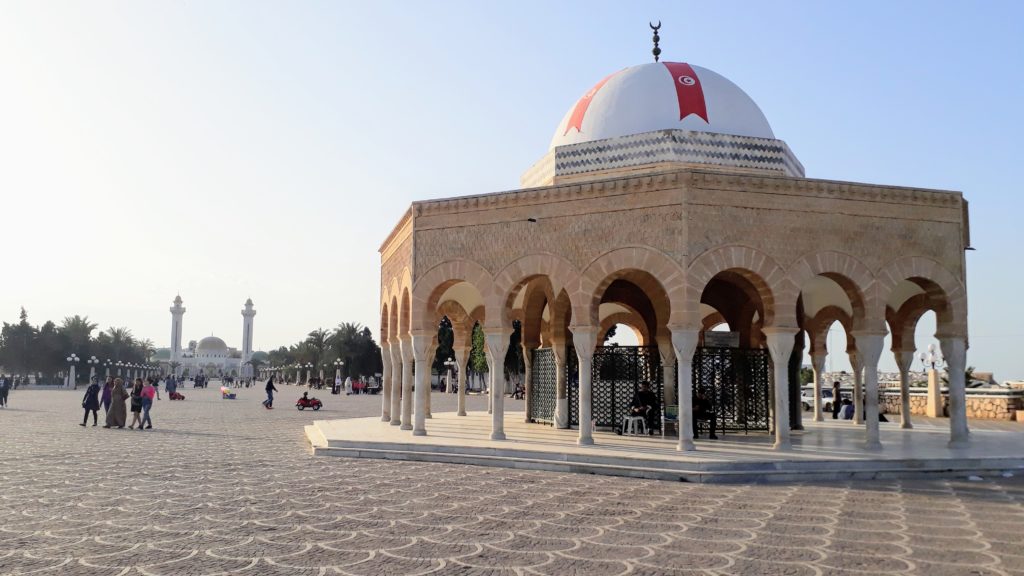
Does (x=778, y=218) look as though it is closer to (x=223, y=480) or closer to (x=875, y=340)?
(x=875, y=340)

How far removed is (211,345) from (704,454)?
460 feet

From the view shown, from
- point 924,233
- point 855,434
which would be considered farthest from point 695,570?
point 855,434

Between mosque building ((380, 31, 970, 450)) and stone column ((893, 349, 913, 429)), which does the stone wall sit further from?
mosque building ((380, 31, 970, 450))

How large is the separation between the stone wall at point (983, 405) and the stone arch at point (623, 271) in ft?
43.7

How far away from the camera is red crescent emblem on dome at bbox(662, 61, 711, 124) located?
13.3 metres

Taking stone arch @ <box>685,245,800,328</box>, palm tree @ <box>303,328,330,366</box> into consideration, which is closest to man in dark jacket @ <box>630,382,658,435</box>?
stone arch @ <box>685,245,800,328</box>

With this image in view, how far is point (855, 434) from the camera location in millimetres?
13766

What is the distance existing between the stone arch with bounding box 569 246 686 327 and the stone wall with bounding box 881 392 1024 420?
524 inches

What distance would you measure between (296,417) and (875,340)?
14.7 metres

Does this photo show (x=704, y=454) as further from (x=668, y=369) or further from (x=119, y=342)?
(x=119, y=342)

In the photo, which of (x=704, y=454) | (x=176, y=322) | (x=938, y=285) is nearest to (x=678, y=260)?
(x=704, y=454)

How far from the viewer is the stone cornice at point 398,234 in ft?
44.4

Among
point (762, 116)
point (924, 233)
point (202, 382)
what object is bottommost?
point (202, 382)

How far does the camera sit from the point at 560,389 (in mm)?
14352
